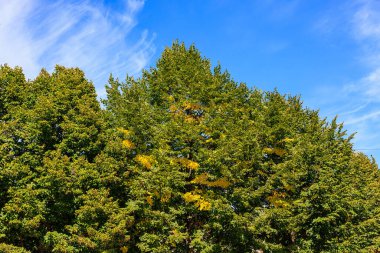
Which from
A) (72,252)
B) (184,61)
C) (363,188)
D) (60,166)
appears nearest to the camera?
(72,252)

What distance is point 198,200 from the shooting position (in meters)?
22.5

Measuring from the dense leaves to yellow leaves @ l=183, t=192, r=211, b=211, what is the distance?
0.24ft

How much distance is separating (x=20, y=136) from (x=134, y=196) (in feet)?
30.2

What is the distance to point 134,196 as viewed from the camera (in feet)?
78.4

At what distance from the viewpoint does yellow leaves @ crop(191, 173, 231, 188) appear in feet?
75.5

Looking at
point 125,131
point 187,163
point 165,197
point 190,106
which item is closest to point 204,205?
point 165,197

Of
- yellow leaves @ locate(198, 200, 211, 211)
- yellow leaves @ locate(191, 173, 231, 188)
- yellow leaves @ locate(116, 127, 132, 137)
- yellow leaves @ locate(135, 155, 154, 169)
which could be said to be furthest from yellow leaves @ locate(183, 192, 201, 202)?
yellow leaves @ locate(116, 127, 132, 137)

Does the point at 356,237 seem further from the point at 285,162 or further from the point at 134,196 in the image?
the point at 134,196

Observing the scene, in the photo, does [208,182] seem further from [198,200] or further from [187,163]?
[187,163]

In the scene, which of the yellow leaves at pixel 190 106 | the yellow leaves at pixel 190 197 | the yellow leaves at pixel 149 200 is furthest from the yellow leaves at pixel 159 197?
the yellow leaves at pixel 190 106

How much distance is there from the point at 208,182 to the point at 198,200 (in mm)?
1486

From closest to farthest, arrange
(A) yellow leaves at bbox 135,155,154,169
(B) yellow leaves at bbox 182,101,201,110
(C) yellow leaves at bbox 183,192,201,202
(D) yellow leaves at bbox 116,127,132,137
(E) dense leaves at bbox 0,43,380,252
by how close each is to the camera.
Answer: (E) dense leaves at bbox 0,43,380,252, (C) yellow leaves at bbox 183,192,201,202, (A) yellow leaves at bbox 135,155,154,169, (D) yellow leaves at bbox 116,127,132,137, (B) yellow leaves at bbox 182,101,201,110

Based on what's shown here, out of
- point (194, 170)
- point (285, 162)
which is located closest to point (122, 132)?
point (194, 170)

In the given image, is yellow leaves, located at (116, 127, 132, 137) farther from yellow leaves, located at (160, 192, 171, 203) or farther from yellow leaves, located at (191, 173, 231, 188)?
yellow leaves, located at (191, 173, 231, 188)
